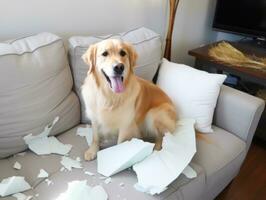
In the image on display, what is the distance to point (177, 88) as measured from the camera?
66.1 inches

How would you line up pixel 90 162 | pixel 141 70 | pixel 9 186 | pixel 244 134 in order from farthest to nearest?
pixel 141 70 < pixel 244 134 < pixel 90 162 < pixel 9 186

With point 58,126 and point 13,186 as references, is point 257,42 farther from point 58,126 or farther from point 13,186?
point 13,186

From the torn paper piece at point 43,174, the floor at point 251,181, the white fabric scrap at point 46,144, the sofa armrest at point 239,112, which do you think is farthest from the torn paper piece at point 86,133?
the floor at point 251,181

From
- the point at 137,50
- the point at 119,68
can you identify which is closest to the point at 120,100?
the point at 119,68

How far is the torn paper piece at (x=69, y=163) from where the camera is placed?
1.28 metres

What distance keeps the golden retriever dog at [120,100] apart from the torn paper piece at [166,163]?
0.11 m

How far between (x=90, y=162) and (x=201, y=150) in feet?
1.90

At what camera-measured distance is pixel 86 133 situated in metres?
1.55

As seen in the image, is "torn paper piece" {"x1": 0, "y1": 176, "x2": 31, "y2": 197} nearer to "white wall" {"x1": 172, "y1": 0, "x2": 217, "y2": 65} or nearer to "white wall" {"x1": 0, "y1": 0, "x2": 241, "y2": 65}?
"white wall" {"x1": 0, "y1": 0, "x2": 241, "y2": 65}

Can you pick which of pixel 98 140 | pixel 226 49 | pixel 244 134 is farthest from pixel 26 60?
→ pixel 226 49

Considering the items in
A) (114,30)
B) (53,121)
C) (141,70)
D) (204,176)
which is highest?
(114,30)

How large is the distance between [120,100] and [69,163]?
0.39 metres

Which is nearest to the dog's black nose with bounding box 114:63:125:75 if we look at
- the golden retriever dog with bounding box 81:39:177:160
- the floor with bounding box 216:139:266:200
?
the golden retriever dog with bounding box 81:39:177:160

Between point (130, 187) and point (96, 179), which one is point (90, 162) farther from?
point (130, 187)
